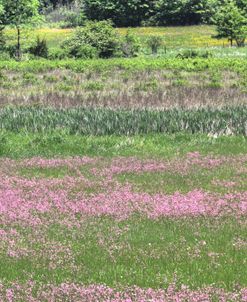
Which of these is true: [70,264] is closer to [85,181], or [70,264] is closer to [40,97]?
[85,181]

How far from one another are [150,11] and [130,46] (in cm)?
6270

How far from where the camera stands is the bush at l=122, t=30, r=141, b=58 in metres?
62.1

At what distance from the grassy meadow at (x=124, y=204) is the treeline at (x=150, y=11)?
9627 cm

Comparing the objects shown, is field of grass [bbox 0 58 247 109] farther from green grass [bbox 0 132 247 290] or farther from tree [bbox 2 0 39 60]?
green grass [bbox 0 132 247 290]

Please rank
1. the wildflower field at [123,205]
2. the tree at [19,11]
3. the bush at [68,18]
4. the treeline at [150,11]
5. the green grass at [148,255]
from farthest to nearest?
the bush at [68,18] → the treeline at [150,11] → the tree at [19,11] → the green grass at [148,255] → the wildflower field at [123,205]

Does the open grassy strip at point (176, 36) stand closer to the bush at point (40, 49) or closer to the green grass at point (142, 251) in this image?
the bush at point (40, 49)

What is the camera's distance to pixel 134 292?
6.12 m

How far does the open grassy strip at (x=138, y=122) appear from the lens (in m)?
18.9

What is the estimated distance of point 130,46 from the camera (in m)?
62.4

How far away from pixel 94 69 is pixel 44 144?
94.3 feet

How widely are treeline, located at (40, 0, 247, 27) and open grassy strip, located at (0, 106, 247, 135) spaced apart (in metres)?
97.9

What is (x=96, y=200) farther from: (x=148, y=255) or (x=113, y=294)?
(x=113, y=294)

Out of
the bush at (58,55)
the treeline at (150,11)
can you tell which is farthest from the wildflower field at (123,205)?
the treeline at (150,11)

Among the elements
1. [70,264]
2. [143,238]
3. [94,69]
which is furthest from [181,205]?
[94,69]
